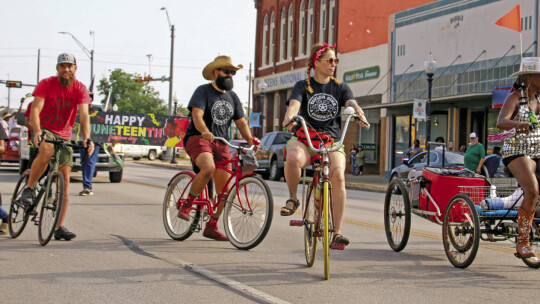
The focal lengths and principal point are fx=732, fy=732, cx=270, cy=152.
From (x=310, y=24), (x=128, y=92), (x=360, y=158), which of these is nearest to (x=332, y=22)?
(x=310, y=24)

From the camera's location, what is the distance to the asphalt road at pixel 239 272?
533 cm

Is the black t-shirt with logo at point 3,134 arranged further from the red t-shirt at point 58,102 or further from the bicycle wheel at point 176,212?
the bicycle wheel at point 176,212

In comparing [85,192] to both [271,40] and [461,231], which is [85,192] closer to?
[461,231]

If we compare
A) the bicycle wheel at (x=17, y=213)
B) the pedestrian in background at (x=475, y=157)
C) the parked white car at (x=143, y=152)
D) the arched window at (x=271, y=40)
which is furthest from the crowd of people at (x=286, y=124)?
the parked white car at (x=143, y=152)


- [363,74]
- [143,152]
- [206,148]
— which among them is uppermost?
[363,74]

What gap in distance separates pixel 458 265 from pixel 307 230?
145cm

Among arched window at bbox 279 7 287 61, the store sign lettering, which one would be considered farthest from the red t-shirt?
arched window at bbox 279 7 287 61

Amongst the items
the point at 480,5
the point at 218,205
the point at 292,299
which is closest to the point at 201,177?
the point at 218,205

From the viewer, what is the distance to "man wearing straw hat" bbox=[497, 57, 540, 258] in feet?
20.5

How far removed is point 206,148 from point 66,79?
163 centimetres

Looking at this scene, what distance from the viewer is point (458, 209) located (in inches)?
261

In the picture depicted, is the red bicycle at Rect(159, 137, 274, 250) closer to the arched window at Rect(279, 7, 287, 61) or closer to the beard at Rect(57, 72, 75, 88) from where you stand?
the beard at Rect(57, 72, 75, 88)

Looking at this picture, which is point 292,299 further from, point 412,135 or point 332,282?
point 412,135

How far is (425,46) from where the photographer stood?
29.7 m
